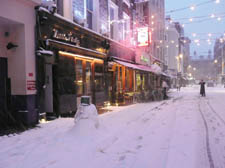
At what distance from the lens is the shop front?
775 centimetres

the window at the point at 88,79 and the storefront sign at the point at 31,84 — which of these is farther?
the window at the point at 88,79

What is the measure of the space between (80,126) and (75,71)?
4.55 meters

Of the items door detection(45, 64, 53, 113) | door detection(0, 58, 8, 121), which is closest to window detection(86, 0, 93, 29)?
door detection(45, 64, 53, 113)

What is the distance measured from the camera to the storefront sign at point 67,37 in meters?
8.52

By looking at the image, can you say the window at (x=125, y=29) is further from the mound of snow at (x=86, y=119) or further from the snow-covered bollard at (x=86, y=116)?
the mound of snow at (x=86, y=119)

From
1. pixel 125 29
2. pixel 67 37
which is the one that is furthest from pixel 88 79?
pixel 125 29

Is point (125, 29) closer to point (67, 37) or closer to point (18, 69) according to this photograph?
point (67, 37)

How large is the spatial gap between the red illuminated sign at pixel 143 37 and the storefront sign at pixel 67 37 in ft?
32.6

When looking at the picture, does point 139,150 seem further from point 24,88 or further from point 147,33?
point 147,33

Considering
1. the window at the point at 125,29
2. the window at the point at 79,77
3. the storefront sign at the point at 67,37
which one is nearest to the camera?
the storefront sign at the point at 67,37

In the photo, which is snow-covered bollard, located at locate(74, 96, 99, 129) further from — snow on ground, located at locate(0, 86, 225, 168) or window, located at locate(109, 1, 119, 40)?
window, located at locate(109, 1, 119, 40)

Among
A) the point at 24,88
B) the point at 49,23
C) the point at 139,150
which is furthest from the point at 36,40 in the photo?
the point at 139,150

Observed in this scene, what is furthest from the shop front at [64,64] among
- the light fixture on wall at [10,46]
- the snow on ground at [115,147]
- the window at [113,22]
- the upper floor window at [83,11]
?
the window at [113,22]

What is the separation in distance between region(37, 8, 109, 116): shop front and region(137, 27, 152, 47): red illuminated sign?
755 centimetres
